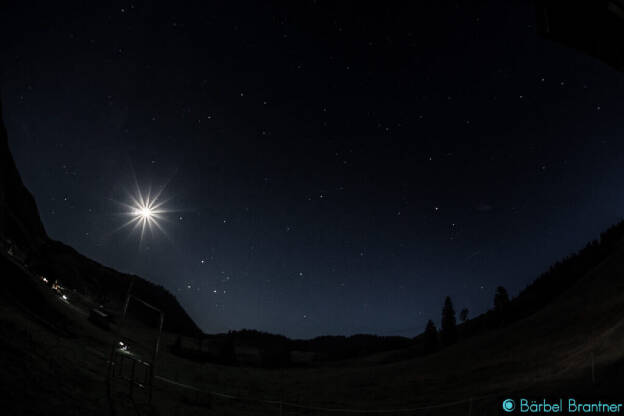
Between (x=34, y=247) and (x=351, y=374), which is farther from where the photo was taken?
(x=351, y=374)

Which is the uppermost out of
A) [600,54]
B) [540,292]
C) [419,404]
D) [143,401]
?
[540,292]

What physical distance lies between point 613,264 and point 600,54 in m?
78.6

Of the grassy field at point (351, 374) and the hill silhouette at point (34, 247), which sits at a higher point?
the hill silhouette at point (34, 247)

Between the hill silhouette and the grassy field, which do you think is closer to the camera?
the grassy field

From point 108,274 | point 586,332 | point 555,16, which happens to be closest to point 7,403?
point 555,16

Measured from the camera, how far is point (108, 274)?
93.0 metres

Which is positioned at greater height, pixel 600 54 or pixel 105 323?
pixel 600 54

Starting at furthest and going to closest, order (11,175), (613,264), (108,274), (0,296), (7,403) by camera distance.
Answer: (108,274) < (613,264) < (11,175) < (0,296) < (7,403)

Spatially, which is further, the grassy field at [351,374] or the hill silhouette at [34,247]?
the hill silhouette at [34,247]

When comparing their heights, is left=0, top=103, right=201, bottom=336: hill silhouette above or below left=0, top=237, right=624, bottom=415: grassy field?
above

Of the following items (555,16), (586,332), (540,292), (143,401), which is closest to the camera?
(555,16)

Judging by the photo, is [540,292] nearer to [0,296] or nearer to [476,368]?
[476,368]

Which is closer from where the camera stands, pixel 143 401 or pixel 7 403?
pixel 7 403

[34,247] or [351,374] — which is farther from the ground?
[34,247]
